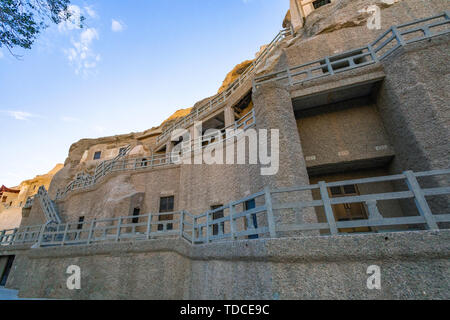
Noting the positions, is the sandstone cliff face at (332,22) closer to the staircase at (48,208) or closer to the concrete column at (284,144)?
the concrete column at (284,144)

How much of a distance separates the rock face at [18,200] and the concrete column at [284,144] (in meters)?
47.4

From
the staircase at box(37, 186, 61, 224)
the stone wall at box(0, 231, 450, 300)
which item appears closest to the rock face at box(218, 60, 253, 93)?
the staircase at box(37, 186, 61, 224)

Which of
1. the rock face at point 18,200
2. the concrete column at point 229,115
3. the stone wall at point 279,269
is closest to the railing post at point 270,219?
the stone wall at point 279,269

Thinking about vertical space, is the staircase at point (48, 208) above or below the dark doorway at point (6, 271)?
above

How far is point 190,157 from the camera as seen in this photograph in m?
Answer: 14.4

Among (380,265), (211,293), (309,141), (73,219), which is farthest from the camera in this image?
(73,219)

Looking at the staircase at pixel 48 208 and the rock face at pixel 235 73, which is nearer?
the staircase at pixel 48 208

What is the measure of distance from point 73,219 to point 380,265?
73.7ft

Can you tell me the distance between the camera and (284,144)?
288 inches

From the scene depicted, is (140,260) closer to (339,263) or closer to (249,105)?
(339,263)

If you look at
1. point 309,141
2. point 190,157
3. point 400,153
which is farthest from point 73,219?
point 400,153

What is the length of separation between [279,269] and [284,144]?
446 centimetres

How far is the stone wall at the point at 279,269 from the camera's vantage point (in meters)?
3.18
